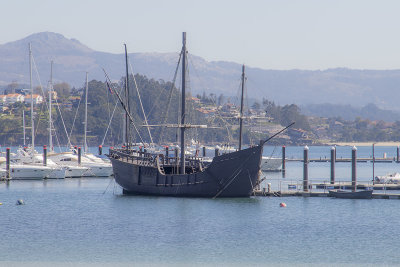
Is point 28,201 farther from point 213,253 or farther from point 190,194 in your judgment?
point 213,253

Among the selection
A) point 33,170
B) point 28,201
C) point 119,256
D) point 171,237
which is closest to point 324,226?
point 171,237

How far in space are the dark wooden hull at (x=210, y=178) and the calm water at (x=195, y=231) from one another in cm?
87

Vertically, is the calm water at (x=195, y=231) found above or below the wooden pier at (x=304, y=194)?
below

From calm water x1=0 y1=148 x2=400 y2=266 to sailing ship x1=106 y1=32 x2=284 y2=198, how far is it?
0.88 metres

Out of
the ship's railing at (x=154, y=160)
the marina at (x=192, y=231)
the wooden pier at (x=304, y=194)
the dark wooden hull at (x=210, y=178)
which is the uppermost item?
the ship's railing at (x=154, y=160)

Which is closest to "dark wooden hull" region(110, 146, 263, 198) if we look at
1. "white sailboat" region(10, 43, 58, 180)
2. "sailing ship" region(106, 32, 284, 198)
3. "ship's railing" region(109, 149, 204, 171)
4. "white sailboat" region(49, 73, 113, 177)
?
"sailing ship" region(106, 32, 284, 198)

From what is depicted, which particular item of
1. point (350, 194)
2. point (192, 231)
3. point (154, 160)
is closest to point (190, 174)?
point (154, 160)

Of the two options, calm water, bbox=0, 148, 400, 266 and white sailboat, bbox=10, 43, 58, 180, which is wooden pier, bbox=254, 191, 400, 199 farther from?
white sailboat, bbox=10, 43, 58, 180

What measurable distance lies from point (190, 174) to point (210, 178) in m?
1.72

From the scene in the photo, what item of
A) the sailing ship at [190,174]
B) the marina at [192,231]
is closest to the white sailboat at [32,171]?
the marina at [192,231]

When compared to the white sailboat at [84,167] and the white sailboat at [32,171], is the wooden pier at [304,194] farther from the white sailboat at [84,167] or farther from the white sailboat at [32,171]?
the white sailboat at [84,167]

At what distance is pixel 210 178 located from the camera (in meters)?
Result: 63.6

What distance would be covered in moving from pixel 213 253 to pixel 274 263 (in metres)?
3.86

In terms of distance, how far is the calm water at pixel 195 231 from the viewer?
141 ft
